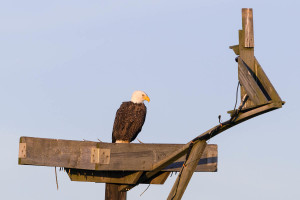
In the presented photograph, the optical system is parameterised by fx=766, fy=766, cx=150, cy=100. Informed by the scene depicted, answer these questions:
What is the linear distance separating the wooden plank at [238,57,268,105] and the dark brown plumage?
5.21 meters

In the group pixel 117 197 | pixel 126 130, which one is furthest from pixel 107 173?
pixel 126 130

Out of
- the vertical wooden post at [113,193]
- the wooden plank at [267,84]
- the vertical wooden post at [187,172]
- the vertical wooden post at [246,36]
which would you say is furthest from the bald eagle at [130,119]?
the wooden plank at [267,84]

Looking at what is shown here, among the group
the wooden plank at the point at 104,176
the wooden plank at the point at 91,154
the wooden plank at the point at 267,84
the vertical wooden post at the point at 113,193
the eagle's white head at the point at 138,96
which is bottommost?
the vertical wooden post at the point at 113,193

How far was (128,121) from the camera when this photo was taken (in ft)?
36.8

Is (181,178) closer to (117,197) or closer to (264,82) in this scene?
(117,197)

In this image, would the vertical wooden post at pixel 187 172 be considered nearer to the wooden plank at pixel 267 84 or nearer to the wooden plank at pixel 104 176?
the wooden plank at pixel 104 176

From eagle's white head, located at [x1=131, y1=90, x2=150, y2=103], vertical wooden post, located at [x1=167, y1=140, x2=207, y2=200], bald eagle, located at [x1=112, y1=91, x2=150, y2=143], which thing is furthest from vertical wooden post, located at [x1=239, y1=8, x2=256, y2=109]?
eagle's white head, located at [x1=131, y1=90, x2=150, y2=103]

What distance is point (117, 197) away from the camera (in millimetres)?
6910

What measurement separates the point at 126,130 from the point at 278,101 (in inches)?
230

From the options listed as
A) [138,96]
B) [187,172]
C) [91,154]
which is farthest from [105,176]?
[138,96]

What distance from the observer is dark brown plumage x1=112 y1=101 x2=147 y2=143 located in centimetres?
1114

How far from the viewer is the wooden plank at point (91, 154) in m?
6.43

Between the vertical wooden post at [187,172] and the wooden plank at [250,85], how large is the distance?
76cm

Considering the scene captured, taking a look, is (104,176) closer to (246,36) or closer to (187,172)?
(187,172)
